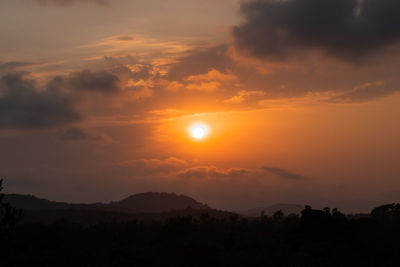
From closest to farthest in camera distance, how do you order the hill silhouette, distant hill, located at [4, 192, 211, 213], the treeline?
the treeline → the hill silhouette → distant hill, located at [4, 192, 211, 213]

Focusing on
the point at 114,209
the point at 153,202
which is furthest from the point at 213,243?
the point at 153,202

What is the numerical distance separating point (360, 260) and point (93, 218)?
46.7 m

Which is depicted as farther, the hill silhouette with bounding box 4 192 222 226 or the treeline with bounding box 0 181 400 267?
the hill silhouette with bounding box 4 192 222 226

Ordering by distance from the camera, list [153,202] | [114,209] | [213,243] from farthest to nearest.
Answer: [153,202] → [114,209] → [213,243]

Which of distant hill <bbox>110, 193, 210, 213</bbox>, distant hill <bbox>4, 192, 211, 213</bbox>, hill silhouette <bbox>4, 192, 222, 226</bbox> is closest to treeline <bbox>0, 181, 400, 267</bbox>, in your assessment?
hill silhouette <bbox>4, 192, 222, 226</bbox>

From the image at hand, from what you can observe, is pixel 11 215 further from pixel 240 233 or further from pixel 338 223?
pixel 338 223

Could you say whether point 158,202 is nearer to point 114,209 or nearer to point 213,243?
point 114,209

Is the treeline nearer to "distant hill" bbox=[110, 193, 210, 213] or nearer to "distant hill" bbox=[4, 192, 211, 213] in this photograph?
"distant hill" bbox=[4, 192, 211, 213]

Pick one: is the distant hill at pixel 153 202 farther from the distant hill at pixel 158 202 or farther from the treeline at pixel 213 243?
the treeline at pixel 213 243

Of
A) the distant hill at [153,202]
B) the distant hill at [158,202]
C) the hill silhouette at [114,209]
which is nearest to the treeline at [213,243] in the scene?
the hill silhouette at [114,209]

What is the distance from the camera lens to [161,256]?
1500 inches

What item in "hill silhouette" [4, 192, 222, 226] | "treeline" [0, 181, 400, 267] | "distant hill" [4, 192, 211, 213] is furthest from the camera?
"distant hill" [4, 192, 211, 213]

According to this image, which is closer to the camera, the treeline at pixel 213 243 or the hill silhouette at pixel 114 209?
the treeline at pixel 213 243

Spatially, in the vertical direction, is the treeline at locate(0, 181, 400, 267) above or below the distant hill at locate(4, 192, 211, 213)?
below
